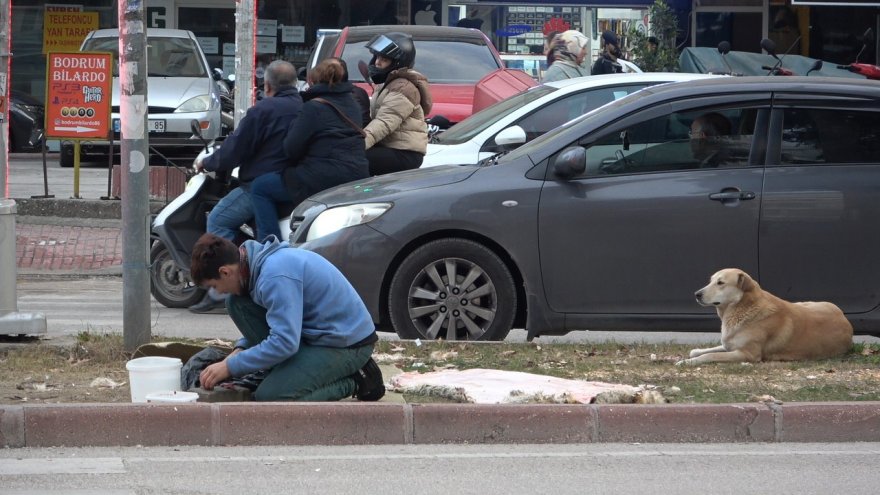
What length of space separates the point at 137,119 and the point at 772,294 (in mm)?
3883

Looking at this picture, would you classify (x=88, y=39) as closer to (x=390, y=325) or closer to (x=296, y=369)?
(x=390, y=325)

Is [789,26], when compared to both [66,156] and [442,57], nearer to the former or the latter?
[442,57]

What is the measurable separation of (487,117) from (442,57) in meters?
3.63

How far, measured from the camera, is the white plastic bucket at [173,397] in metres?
6.42

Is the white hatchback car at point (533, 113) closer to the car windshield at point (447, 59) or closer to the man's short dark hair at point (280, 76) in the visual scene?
the man's short dark hair at point (280, 76)

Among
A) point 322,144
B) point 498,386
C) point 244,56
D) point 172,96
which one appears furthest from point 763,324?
point 172,96

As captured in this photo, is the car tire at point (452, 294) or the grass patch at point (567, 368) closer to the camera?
the grass patch at point (567, 368)

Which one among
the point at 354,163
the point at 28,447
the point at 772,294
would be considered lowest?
the point at 28,447

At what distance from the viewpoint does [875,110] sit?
8.34 m

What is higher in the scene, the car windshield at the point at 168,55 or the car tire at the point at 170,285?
the car windshield at the point at 168,55

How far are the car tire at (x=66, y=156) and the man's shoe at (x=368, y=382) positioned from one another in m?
13.4

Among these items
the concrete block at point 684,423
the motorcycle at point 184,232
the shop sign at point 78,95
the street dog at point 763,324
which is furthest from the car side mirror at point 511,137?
the shop sign at point 78,95

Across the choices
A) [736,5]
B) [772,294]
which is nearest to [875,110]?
[772,294]

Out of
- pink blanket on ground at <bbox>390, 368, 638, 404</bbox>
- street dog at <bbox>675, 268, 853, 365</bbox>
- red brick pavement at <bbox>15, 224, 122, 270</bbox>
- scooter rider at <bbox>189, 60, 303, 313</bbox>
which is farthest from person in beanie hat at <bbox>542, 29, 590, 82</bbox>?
pink blanket on ground at <bbox>390, 368, 638, 404</bbox>
